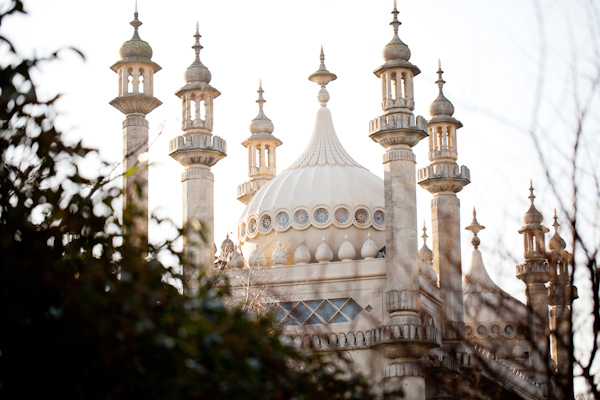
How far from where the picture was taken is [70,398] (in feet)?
28.1

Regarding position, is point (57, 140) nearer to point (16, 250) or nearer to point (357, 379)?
point (16, 250)

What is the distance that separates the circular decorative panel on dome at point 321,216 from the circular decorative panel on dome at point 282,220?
876 millimetres

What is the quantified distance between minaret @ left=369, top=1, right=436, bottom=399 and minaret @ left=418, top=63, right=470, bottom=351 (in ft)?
10.5

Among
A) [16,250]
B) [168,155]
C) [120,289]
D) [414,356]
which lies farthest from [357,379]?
[168,155]

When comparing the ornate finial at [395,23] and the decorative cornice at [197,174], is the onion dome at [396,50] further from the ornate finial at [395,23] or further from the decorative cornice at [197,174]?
the decorative cornice at [197,174]

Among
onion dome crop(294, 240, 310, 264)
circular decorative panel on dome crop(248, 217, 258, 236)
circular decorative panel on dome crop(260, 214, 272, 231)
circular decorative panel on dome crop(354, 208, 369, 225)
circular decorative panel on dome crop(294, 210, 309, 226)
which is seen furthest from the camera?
circular decorative panel on dome crop(248, 217, 258, 236)

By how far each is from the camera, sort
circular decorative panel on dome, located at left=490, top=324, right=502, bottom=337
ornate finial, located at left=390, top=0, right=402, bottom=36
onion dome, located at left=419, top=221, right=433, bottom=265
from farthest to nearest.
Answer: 1. circular decorative panel on dome, located at left=490, top=324, right=502, bottom=337
2. onion dome, located at left=419, top=221, right=433, bottom=265
3. ornate finial, located at left=390, top=0, right=402, bottom=36

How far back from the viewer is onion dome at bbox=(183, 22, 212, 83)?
31047 mm

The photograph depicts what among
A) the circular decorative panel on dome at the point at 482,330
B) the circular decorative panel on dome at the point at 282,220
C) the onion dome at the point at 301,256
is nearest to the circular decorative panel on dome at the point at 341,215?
the circular decorative panel on dome at the point at 282,220

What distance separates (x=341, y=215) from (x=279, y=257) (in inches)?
111

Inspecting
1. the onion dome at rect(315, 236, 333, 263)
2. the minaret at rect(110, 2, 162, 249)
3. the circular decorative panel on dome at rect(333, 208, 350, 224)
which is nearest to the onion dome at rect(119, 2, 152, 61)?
the minaret at rect(110, 2, 162, 249)

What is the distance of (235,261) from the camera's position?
31.8 metres

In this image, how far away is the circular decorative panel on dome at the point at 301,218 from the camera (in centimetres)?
3297

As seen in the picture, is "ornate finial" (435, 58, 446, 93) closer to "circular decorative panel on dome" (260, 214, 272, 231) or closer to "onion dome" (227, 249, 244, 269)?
"circular decorative panel on dome" (260, 214, 272, 231)
